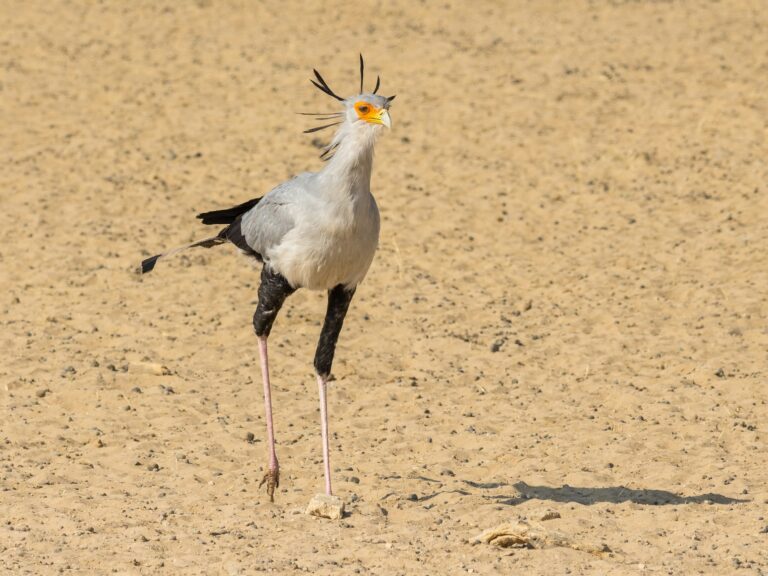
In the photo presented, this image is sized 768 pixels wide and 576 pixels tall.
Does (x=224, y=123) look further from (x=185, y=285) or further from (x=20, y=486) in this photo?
(x=20, y=486)

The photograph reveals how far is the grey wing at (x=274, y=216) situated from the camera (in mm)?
6289

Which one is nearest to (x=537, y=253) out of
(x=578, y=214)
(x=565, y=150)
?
(x=578, y=214)

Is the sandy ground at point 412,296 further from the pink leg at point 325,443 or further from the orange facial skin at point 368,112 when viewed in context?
the orange facial skin at point 368,112

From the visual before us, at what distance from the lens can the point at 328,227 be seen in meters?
6.06

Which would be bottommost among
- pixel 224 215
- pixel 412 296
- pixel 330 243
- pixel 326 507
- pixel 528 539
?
pixel 412 296

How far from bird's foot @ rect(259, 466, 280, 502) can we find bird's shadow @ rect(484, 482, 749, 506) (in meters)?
1.22

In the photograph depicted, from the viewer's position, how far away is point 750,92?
13523 mm

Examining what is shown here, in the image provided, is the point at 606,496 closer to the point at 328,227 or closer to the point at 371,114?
the point at 328,227

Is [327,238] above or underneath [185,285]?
above

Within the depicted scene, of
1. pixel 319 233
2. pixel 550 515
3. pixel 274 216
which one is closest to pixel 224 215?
pixel 274 216

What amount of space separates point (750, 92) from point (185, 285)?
7.47 m

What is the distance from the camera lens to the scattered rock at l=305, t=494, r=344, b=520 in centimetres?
608

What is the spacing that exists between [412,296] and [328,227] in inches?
153

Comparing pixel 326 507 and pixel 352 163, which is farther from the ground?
pixel 352 163
